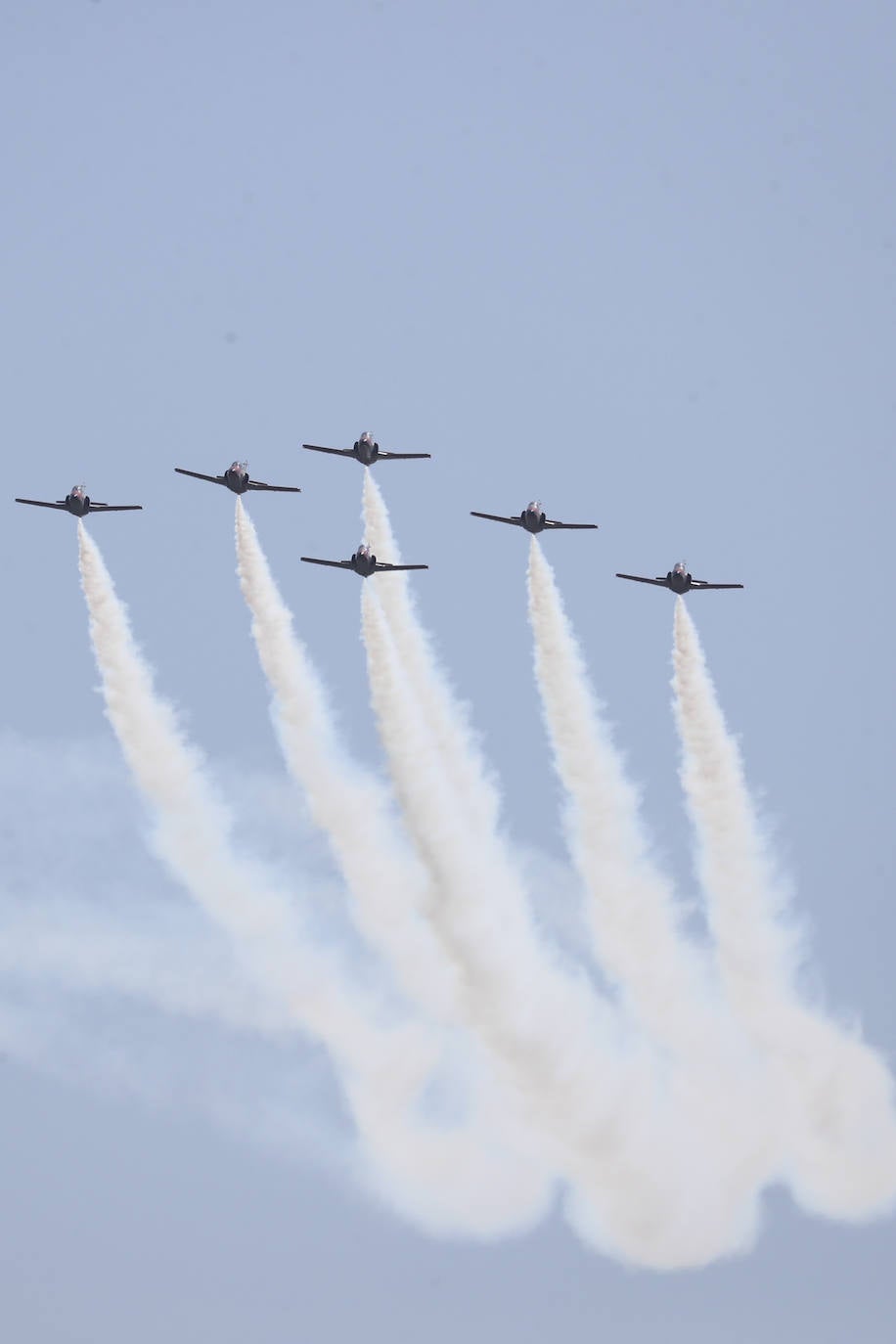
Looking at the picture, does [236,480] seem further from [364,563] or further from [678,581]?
[678,581]

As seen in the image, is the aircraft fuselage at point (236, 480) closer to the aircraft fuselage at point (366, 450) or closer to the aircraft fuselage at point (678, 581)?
the aircraft fuselage at point (366, 450)

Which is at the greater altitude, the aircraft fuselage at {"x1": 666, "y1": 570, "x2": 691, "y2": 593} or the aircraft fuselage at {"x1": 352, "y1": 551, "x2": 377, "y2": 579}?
the aircraft fuselage at {"x1": 666, "y1": 570, "x2": 691, "y2": 593}

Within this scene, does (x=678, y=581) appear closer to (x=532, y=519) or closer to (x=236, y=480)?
(x=532, y=519)

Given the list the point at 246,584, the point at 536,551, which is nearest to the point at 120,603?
the point at 246,584

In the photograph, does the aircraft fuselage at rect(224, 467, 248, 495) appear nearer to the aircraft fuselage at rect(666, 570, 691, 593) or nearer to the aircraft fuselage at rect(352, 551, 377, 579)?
the aircraft fuselage at rect(352, 551, 377, 579)

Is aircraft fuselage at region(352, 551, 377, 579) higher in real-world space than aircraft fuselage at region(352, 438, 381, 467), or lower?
lower

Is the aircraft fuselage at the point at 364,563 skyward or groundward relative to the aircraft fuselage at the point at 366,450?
groundward

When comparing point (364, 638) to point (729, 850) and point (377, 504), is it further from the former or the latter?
point (729, 850)

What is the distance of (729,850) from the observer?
165m

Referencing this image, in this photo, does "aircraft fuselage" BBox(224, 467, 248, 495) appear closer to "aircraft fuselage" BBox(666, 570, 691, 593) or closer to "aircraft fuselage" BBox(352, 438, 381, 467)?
"aircraft fuselage" BBox(352, 438, 381, 467)

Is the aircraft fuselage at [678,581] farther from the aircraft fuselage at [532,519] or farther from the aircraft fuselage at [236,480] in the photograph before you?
the aircraft fuselage at [236,480]

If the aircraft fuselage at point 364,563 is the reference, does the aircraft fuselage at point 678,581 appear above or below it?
above

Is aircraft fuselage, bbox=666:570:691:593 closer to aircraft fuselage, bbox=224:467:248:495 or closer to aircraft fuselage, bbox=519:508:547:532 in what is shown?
aircraft fuselage, bbox=519:508:547:532

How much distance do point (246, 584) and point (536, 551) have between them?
10943 mm
